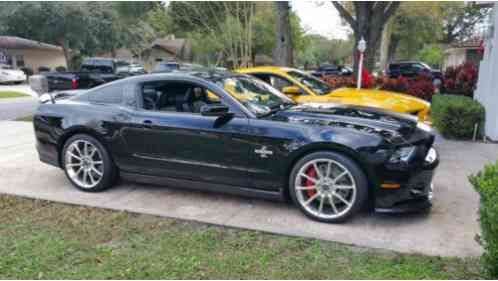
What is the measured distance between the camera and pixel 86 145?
472 centimetres

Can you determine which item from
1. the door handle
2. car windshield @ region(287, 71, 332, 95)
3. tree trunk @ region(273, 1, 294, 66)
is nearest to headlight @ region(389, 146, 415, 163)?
the door handle

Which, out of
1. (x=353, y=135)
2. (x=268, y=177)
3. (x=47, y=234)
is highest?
(x=353, y=135)

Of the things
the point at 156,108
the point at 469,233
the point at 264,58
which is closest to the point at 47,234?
the point at 156,108

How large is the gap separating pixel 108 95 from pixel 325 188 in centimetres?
279

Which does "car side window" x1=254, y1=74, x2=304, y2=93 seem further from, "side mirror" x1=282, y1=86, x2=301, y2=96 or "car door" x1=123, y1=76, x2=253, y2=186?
"car door" x1=123, y1=76, x2=253, y2=186

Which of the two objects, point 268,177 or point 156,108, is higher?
point 156,108

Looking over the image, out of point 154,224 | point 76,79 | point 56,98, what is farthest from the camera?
point 76,79

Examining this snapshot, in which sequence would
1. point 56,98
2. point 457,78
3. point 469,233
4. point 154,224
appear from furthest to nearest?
1. point 457,78
2. point 56,98
3. point 154,224
4. point 469,233

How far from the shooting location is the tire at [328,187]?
3.63m

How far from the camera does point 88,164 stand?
187 inches

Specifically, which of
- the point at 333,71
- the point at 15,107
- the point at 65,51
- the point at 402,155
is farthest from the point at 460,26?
the point at 402,155

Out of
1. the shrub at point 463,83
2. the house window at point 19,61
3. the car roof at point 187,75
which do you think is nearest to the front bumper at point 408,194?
the car roof at point 187,75

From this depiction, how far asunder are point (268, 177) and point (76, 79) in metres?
11.3

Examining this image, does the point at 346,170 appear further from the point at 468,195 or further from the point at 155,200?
the point at 155,200
